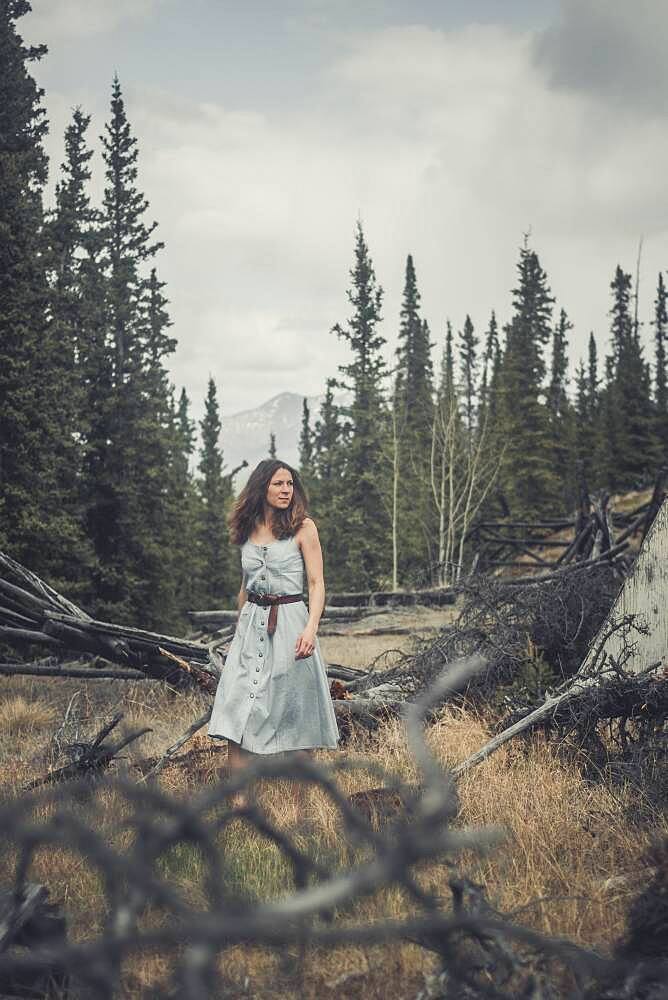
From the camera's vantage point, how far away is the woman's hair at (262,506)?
16.3 ft

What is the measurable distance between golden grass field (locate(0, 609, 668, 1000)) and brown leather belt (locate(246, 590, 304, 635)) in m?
0.96

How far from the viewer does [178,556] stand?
2750 centimetres

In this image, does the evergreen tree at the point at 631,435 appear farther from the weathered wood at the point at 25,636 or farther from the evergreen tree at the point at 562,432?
the weathered wood at the point at 25,636

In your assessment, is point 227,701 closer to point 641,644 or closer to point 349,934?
point 641,644

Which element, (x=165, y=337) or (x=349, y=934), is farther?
(x=165, y=337)

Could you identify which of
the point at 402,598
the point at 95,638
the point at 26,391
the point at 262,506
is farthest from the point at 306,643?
the point at 402,598

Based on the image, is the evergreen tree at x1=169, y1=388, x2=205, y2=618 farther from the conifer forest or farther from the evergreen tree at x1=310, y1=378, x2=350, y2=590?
the evergreen tree at x1=310, y1=378, x2=350, y2=590

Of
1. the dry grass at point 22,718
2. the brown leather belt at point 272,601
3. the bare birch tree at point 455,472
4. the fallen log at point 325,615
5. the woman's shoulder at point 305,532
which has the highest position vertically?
the bare birch tree at point 455,472

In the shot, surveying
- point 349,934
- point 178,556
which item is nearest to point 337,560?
point 178,556

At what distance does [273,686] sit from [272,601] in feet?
1.69

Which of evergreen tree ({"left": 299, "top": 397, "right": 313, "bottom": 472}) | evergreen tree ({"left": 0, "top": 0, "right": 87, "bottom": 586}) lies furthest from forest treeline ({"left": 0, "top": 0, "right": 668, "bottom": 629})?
evergreen tree ({"left": 299, "top": 397, "right": 313, "bottom": 472})

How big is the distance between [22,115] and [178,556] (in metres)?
14.8

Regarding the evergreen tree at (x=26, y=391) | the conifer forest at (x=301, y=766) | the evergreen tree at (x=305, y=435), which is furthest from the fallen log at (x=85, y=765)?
the evergreen tree at (x=305, y=435)

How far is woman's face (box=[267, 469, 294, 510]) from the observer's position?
16.1 ft
